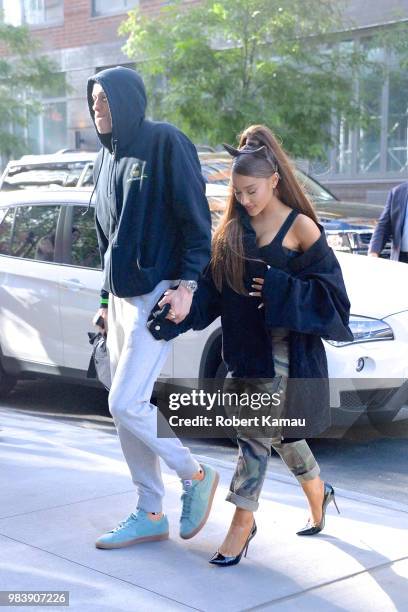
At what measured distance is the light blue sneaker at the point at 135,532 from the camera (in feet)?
15.0

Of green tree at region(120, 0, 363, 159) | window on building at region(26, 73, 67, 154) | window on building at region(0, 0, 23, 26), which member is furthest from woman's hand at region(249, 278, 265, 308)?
window on building at region(0, 0, 23, 26)

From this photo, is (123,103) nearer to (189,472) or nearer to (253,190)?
(253,190)

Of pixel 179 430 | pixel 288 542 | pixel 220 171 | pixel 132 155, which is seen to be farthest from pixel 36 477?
pixel 220 171

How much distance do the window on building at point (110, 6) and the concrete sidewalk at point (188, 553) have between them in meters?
19.2

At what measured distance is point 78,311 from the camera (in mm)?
7488

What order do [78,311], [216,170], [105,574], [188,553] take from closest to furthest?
[105,574], [188,553], [78,311], [216,170]

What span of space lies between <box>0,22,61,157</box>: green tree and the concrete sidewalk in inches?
592

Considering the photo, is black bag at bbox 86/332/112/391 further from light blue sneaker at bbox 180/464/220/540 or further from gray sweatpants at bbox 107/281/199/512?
light blue sneaker at bbox 180/464/220/540

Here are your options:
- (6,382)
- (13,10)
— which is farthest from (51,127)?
(6,382)

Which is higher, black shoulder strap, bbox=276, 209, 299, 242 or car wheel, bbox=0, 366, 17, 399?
black shoulder strap, bbox=276, 209, 299, 242

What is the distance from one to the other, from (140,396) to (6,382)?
4254mm

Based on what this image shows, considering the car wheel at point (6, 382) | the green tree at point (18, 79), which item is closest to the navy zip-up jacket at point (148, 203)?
the car wheel at point (6, 382)

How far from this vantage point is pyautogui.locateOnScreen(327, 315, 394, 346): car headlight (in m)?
6.45
